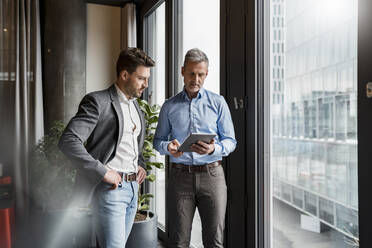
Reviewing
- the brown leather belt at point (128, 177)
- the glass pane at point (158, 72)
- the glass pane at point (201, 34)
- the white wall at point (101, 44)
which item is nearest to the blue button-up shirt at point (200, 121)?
the brown leather belt at point (128, 177)

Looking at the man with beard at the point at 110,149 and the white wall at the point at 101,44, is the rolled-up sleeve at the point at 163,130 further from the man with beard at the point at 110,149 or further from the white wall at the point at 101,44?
the white wall at the point at 101,44

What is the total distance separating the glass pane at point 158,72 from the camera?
11.9 feet

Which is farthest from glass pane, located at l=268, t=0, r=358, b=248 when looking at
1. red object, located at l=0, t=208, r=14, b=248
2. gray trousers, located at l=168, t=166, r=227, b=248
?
red object, located at l=0, t=208, r=14, b=248

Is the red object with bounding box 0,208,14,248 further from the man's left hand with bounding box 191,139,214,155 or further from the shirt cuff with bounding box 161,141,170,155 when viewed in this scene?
the man's left hand with bounding box 191,139,214,155

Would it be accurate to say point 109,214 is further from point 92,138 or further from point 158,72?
point 158,72

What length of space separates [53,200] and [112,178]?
223cm

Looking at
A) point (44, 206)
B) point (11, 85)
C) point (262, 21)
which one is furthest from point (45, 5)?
point (262, 21)

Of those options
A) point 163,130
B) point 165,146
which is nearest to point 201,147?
point 165,146

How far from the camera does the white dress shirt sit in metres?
1.67

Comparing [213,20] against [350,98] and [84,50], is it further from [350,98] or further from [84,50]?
[84,50]

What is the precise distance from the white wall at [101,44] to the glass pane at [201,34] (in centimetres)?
161

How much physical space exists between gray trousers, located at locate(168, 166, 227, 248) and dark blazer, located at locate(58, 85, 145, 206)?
471mm

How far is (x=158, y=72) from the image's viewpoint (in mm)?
3758

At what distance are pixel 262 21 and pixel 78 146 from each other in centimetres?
128
